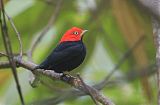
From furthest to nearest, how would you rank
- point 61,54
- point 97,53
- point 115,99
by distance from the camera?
point 97,53, point 115,99, point 61,54

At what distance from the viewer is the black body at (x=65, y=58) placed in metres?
3.37

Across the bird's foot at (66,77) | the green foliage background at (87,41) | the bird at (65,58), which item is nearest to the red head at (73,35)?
the bird at (65,58)

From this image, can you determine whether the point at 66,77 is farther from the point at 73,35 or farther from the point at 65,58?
the point at 73,35

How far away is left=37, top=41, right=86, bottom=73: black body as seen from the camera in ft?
11.0

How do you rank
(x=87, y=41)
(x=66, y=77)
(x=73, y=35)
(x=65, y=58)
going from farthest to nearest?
(x=87, y=41) → (x=73, y=35) → (x=65, y=58) → (x=66, y=77)

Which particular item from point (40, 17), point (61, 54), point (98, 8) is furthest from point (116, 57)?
point (61, 54)

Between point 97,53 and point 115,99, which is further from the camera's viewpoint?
point 97,53

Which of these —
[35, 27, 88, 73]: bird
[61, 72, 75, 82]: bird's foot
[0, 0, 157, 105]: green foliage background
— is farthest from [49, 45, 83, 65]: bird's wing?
[0, 0, 157, 105]: green foliage background

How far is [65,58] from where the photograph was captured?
11.3 feet

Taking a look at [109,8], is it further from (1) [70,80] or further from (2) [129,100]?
(1) [70,80]

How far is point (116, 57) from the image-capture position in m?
4.95

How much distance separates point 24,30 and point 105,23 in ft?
2.96

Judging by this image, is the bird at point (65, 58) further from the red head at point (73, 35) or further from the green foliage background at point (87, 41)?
the green foliage background at point (87, 41)

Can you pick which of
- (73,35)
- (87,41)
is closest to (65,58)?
(73,35)
